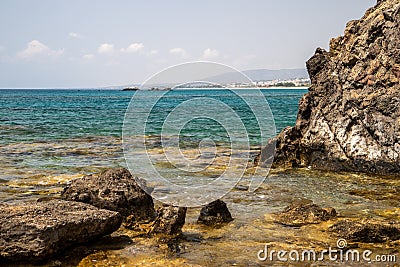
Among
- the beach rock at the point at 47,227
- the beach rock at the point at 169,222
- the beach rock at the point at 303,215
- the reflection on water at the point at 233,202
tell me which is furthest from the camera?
the beach rock at the point at 303,215

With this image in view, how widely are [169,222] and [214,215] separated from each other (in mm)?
1281

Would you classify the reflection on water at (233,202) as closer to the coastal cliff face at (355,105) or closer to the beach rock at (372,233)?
the beach rock at (372,233)

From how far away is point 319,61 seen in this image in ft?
60.1

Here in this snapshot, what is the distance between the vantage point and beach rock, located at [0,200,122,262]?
6.70m

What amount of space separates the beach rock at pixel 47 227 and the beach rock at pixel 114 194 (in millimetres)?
977

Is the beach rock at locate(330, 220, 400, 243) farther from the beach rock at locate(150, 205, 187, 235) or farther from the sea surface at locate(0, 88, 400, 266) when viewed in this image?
the beach rock at locate(150, 205, 187, 235)

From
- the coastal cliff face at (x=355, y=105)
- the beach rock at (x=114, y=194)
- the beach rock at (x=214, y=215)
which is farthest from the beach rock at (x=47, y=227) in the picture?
the coastal cliff face at (x=355, y=105)

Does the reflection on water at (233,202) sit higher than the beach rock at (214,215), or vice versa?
the beach rock at (214,215)

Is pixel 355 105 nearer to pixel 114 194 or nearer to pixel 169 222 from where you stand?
pixel 169 222

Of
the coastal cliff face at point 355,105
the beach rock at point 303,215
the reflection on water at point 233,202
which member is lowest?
the reflection on water at point 233,202

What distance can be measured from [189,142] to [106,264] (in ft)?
59.5

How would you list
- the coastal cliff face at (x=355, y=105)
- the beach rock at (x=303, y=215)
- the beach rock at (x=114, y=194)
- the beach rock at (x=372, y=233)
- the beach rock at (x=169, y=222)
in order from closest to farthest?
the beach rock at (x=372, y=233), the beach rock at (x=169, y=222), the beach rock at (x=114, y=194), the beach rock at (x=303, y=215), the coastal cliff face at (x=355, y=105)

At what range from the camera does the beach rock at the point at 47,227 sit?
22.0 ft

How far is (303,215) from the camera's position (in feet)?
30.6
